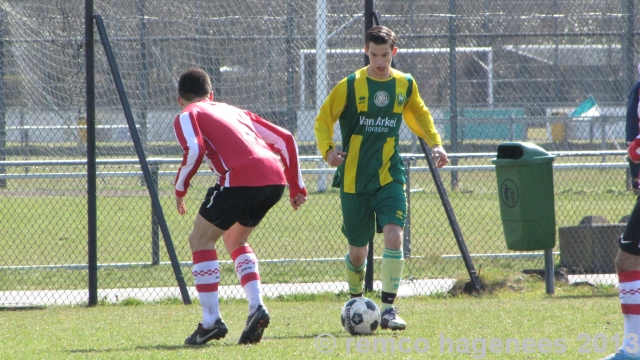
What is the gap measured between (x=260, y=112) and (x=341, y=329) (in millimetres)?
4872

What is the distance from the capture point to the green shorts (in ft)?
19.1

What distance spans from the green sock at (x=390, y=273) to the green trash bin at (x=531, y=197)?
7.61ft

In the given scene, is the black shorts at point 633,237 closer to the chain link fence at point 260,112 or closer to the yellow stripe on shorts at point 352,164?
the yellow stripe on shorts at point 352,164

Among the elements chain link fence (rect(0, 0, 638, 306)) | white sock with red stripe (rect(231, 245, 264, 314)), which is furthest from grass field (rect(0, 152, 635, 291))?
white sock with red stripe (rect(231, 245, 264, 314))

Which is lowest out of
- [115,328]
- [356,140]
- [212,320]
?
[115,328]

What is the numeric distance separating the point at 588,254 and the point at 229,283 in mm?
3809

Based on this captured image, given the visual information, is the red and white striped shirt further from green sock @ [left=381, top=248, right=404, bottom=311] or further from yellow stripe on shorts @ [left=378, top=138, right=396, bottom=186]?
green sock @ [left=381, top=248, right=404, bottom=311]

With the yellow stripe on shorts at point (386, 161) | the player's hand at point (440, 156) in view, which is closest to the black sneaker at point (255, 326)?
the yellow stripe on shorts at point (386, 161)

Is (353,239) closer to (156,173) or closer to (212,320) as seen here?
(212,320)

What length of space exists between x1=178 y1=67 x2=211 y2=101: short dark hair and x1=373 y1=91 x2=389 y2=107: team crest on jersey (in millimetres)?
1210

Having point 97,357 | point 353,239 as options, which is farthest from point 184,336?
point 353,239

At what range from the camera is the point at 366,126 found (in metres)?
5.95

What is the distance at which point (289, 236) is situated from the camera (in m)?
11.7

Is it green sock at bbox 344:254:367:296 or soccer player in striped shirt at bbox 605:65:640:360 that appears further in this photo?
green sock at bbox 344:254:367:296
